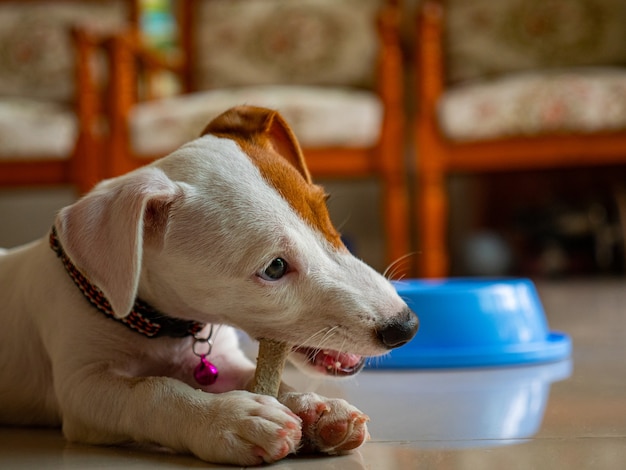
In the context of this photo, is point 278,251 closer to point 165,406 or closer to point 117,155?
point 165,406

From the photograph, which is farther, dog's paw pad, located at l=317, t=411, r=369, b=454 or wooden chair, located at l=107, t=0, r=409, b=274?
wooden chair, located at l=107, t=0, r=409, b=274

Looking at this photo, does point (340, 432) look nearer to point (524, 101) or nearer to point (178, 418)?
point (178, 418)

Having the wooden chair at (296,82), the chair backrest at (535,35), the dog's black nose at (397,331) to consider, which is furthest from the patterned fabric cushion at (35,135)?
the dog's black nose at (397,331)

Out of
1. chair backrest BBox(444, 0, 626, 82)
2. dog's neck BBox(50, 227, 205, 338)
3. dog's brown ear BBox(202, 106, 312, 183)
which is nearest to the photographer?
dog's neck BBox(50, 227, 205, 338)

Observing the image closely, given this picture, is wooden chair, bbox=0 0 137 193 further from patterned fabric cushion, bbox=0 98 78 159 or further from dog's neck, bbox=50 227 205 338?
dog's neck, bbox=50 227 205 338

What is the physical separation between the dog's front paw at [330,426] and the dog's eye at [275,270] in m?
0.16

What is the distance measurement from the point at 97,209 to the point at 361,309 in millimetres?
354

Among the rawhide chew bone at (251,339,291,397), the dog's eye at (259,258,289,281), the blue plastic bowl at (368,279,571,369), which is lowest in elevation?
the blue plastic bowl at (368,279,571,369)

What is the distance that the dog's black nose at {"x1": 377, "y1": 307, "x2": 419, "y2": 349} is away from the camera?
104 cm

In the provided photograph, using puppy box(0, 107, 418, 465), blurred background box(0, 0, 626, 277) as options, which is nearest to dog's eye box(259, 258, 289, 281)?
puppy box(0, 107, 418, 465)

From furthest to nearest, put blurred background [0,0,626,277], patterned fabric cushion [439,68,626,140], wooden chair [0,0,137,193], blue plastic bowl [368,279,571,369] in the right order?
wooden chair [0,0,137,193] → blurred background [0,0,626,277] → patterned fabric cushion [439,68,626,140] → blue plastic bowl [368,279,571,369]

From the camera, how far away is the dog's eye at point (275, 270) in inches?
42.2

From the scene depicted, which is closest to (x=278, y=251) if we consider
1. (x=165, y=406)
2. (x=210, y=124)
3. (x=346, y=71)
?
(x=165, y=406)

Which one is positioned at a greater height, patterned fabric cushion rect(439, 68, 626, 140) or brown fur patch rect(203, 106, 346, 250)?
brown fur patch rect(203, 106, 346, 250)
